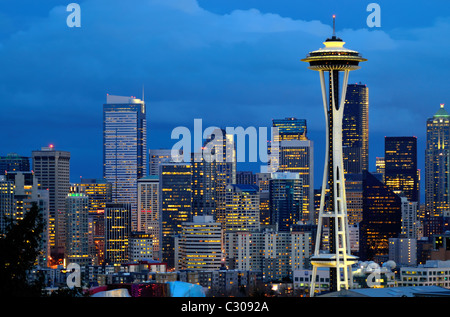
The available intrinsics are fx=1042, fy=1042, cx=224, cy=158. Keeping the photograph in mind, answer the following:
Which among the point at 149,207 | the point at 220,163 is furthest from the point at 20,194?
the point at 149,207

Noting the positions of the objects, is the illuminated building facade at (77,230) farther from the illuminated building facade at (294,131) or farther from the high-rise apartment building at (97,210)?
the illuminated building facade at (294,131)

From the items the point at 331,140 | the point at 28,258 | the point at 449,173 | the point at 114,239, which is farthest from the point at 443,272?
the point at 449,173

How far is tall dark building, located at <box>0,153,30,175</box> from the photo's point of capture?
173750 mm

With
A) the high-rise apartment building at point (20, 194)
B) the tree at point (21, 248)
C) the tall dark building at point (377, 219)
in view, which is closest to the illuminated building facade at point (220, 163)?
the tall dark building at point (377, 219)

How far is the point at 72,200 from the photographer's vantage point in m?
154

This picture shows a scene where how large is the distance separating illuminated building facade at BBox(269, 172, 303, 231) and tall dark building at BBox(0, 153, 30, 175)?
42.1 metres

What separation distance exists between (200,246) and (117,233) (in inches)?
1046

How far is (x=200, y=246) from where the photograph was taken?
442ft

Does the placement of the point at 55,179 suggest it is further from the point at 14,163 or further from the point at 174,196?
the point at 174,196

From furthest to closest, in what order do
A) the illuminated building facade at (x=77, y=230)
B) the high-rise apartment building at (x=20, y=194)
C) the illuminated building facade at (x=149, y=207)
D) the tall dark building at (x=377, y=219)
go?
the illuminated building facade at (x=149, y=207)
the tall dark building at (x=377, y=219)
the illuminated building facade at (x=77, y=230)
the high-rise apartment building at (x=20, y=194)

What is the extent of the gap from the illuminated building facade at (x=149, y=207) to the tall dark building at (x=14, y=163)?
21.1 meters

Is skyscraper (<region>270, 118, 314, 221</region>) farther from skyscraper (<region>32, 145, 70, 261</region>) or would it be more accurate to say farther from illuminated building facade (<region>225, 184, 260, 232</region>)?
skyscraper (<region>32, 145, 70, 261</region>)

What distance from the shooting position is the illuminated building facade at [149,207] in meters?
168
